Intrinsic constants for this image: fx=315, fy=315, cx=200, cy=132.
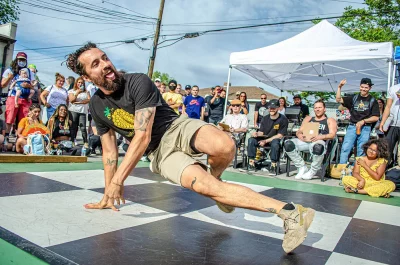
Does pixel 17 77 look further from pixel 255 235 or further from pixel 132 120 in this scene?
pixel 255 235

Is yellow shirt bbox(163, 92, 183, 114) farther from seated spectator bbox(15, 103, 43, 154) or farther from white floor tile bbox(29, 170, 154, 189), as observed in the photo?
white floor tile bbox(29, 170, 154, 189)

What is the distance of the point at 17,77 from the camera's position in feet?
19.5

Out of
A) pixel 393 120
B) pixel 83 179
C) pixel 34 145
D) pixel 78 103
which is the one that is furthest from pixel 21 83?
pixel 393 120

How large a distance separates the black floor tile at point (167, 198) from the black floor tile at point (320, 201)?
877 mm

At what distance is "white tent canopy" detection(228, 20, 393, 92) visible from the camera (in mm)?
5911

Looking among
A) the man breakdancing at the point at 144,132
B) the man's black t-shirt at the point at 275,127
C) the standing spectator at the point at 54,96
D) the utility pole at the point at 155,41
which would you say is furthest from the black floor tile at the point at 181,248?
the utility pole at the point at 155,41

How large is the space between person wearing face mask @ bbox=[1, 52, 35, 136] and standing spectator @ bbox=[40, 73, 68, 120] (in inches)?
15.5

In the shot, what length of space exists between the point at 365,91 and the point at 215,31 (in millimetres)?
11905

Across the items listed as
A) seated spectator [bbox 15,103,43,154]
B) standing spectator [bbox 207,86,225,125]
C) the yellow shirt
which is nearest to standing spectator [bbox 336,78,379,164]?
the yellow shirt

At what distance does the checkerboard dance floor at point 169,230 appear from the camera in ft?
5.00

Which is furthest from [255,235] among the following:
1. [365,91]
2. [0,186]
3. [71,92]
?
[71,92]

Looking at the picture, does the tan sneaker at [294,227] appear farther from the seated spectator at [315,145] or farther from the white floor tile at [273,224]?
the seated spectator at [315,145]

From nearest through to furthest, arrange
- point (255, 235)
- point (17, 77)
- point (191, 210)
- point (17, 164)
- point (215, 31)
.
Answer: point (255, 235)
point (191, 210)
point (17, 164)
point (17, 77)
point (215, 31)

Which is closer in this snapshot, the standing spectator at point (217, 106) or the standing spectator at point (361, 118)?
the standing spectator at point (361, 118)
